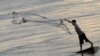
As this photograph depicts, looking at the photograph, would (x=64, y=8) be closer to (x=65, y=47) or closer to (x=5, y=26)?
(x=5, y=26)

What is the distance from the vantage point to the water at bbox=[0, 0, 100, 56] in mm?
24703

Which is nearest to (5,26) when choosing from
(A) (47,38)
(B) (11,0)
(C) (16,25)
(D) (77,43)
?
(C) (16,25)

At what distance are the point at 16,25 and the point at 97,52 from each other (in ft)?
43.3

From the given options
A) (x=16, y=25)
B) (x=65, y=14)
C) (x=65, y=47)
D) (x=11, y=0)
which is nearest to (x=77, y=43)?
(x=65, y=47)

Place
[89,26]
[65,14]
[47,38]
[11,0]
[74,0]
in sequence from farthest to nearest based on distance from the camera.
A: 1. [11,0]
2. [74,0]
3. [65,14]
4. [89,26]
5. [47,38]

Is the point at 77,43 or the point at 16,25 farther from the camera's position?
the point at 16,25

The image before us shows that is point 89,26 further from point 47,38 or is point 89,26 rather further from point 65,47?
point 65,47

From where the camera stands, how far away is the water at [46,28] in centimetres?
2470

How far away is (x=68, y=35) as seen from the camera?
90.9ft

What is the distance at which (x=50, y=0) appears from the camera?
161 feet

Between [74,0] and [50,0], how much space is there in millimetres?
3357

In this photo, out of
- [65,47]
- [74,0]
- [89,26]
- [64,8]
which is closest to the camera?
[65,47]

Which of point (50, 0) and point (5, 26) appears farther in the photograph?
point (50, 0)

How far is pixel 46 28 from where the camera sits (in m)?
31.4
